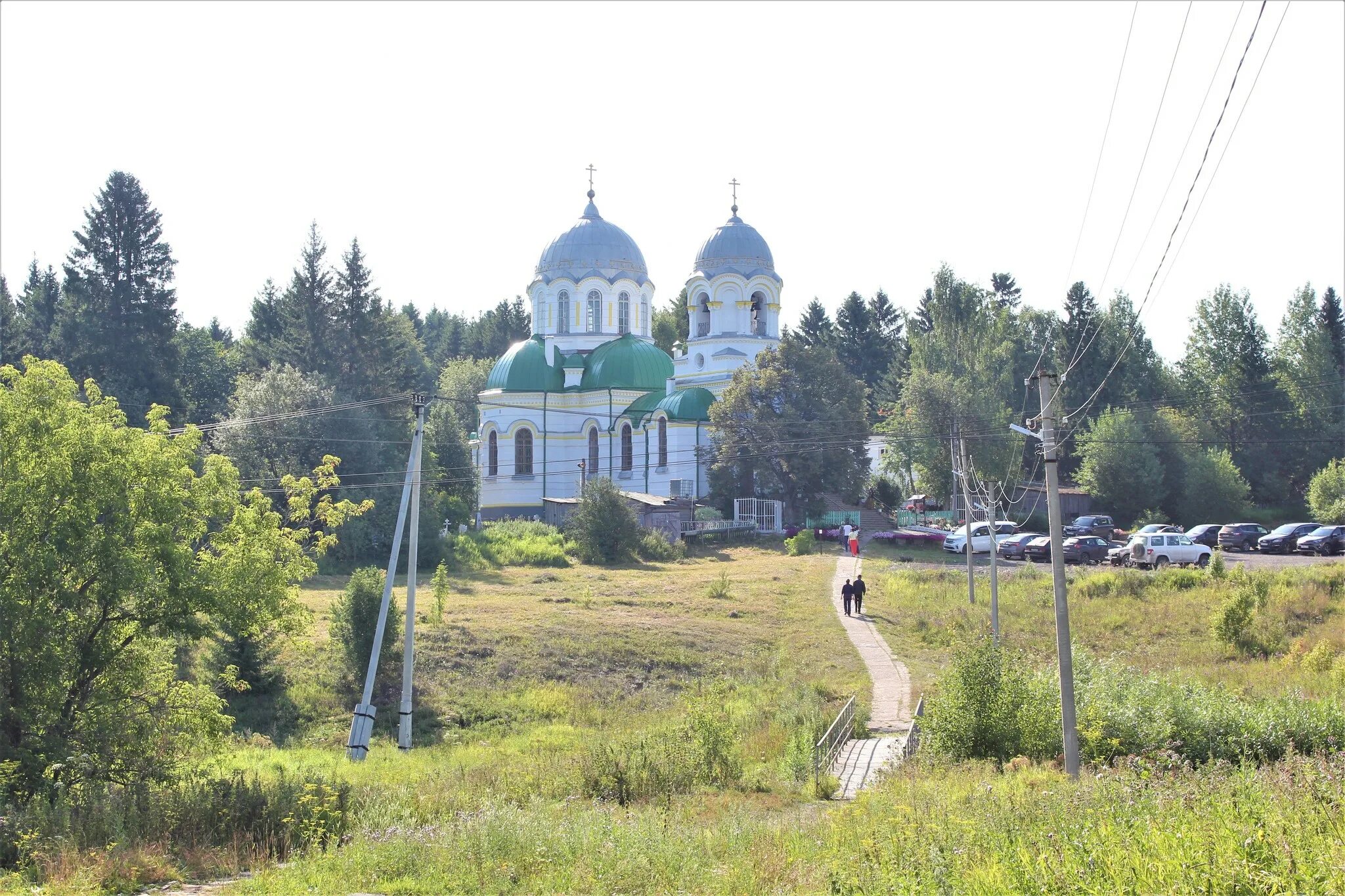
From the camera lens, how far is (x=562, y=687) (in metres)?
25.5

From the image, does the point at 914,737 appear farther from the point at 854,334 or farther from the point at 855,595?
the point at 854,334

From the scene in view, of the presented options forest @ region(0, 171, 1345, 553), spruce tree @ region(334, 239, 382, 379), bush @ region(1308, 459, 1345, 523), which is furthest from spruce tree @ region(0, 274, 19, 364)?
bush @ region(1308, 459, 1345, 523)

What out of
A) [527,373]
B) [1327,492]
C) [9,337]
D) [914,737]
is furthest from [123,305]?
[1327,492]

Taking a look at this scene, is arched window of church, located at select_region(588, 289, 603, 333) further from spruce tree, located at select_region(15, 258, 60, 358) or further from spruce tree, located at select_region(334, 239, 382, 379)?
spruce tree, located at select_region(15, 258, 60, 358)

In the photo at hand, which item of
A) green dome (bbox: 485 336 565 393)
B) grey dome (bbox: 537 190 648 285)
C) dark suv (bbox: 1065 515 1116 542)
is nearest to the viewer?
dark suv (bbox: 1065 515 1116 542)

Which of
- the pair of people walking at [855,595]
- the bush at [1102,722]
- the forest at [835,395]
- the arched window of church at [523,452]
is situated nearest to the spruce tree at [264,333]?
the forest at [835,395]

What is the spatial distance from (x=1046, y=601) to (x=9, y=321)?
47781mm

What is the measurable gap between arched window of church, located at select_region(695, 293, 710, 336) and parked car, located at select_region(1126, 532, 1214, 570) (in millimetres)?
25335

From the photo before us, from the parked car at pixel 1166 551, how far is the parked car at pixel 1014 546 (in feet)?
13.7

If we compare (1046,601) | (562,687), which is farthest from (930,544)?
(562,687)

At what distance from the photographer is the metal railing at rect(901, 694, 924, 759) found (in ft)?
56.5

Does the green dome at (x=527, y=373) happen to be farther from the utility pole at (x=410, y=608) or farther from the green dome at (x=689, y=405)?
the utility pole at (x=410, y=608)

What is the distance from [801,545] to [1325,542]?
684 inches

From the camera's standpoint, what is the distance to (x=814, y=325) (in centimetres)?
9219
